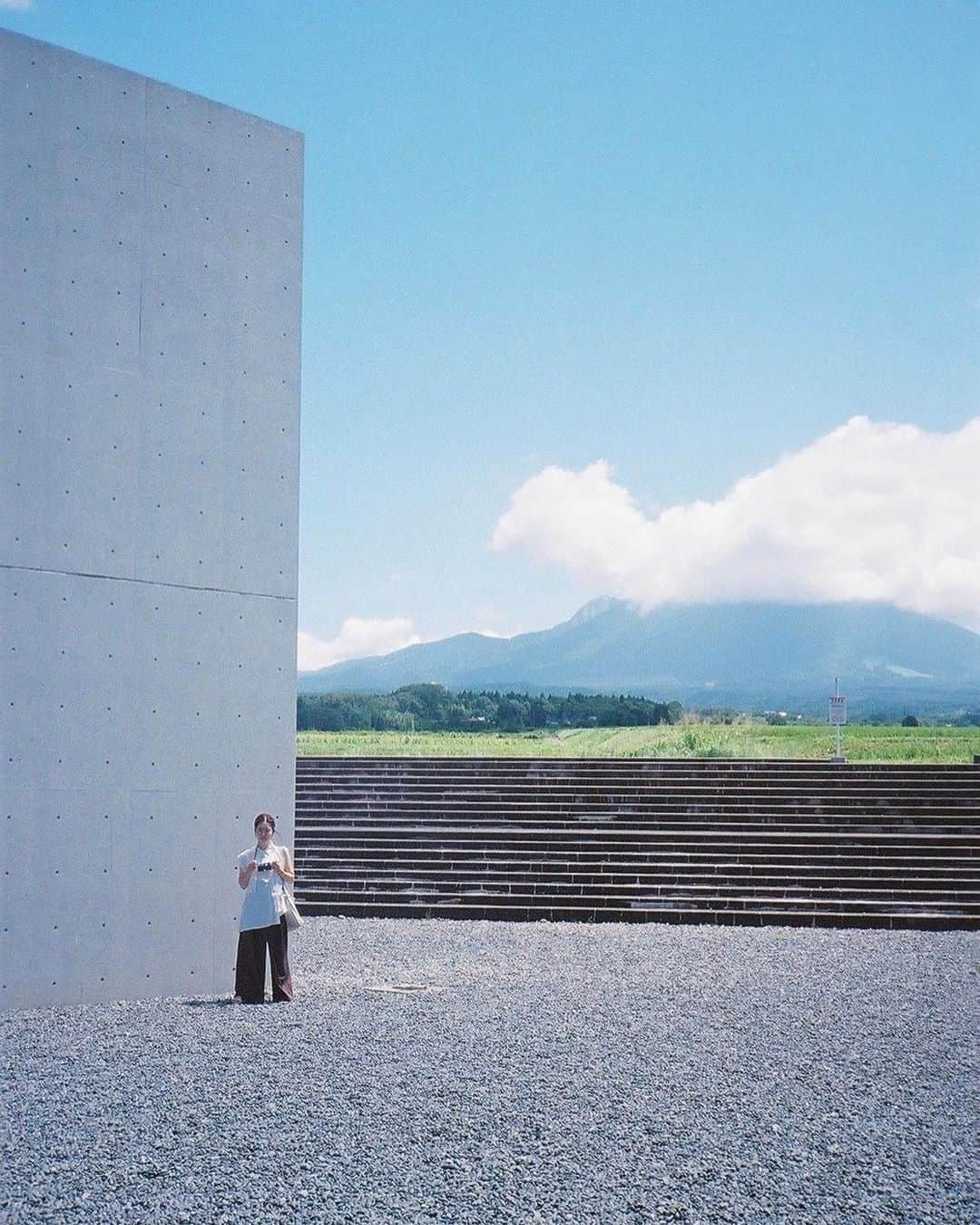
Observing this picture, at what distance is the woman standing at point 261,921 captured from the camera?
29.0 feet

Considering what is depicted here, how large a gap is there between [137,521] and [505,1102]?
190 inches

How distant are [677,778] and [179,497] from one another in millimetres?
11684

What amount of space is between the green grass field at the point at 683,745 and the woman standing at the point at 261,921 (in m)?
12.5

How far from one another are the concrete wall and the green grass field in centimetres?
1226

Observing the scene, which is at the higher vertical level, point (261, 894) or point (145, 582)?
A: point (145, 582)

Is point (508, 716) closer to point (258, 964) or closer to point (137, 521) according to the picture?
point (258, 964)

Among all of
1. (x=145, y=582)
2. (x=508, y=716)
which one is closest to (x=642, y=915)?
(x=145, y=582)

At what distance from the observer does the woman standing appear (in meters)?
8.85

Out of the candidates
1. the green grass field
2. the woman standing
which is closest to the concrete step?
the woman standing

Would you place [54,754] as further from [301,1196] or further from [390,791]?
[390,791]

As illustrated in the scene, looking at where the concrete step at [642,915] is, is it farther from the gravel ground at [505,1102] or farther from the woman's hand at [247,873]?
the woman's hand at [247,873]

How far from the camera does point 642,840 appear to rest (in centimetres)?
1703

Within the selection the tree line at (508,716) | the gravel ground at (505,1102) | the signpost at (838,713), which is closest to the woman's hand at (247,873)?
the gravel ground at (505,1102)

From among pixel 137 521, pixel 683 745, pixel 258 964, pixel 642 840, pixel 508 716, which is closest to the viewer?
pixel 258 964
